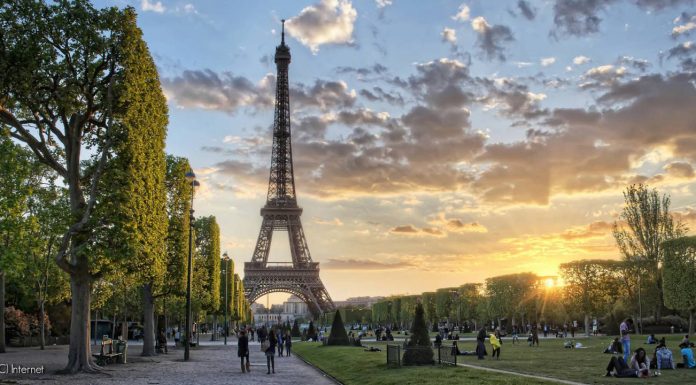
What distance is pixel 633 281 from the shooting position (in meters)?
73.4

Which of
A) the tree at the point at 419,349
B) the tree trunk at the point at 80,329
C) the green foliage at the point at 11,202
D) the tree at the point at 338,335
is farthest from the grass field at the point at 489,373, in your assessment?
the tree at the point at 338,335

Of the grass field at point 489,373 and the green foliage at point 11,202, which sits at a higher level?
the green foliage at point 11,202

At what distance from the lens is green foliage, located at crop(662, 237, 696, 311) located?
56000 millimetres

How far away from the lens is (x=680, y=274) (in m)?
57.0

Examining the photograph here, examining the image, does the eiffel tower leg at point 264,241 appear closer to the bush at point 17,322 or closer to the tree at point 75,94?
the bush at point 17,322

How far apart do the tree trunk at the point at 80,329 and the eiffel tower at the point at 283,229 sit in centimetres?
9372

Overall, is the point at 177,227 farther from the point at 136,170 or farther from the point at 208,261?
the point at 208,261

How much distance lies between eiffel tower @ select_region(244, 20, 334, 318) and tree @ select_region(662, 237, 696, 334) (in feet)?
235

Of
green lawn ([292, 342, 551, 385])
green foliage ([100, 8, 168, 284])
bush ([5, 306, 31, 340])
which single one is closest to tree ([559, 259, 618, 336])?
green lawn ([292, 342, 551, 385])

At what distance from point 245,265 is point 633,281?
237 ft

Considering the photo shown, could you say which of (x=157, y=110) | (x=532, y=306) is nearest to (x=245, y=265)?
(x=532, y=306)

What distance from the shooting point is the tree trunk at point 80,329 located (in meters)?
27.4

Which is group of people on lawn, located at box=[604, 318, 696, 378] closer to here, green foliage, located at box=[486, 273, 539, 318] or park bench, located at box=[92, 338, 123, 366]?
park bench, located at box=[92, 338, 123, 366]

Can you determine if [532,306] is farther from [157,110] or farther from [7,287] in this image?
[157,110]
